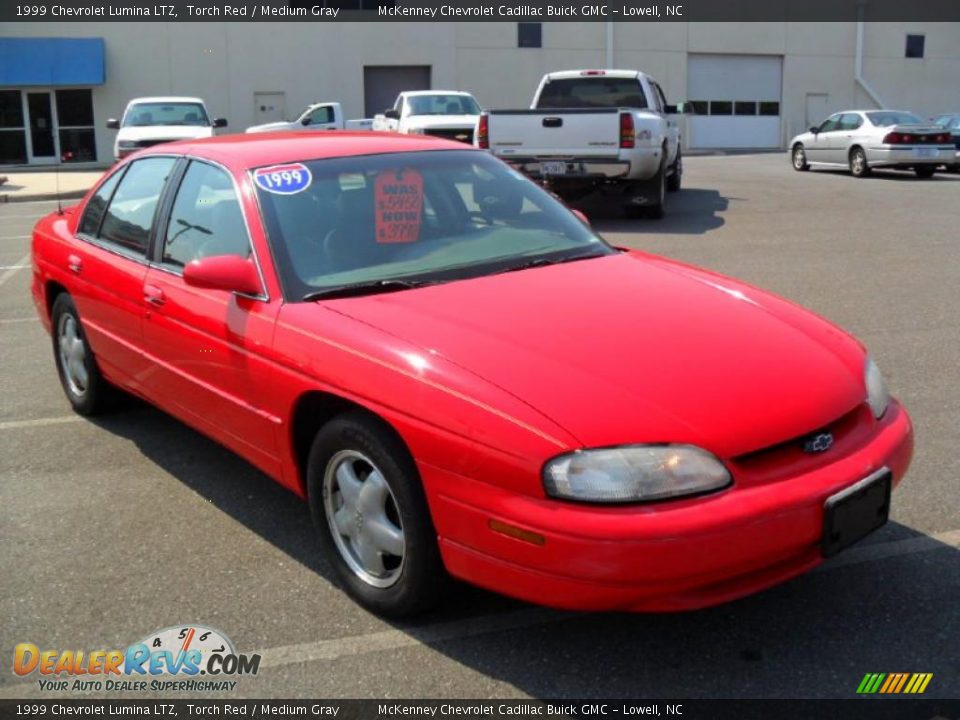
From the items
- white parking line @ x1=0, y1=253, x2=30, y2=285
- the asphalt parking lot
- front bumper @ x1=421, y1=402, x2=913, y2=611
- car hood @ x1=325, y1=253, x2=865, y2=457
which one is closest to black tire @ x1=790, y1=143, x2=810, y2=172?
white parking line @ x1=0, y1=253, x2=30, y2=285

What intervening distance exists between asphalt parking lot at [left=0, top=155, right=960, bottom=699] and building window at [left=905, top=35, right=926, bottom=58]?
1545 inches

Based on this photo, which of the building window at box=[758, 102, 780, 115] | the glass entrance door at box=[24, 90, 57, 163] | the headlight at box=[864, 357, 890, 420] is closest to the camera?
the headlight at box=[864, 357, 890, 420]

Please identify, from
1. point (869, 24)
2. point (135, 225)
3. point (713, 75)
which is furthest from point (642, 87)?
point (869, 24)

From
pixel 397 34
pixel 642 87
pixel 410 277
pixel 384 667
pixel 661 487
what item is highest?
pixel 397 34

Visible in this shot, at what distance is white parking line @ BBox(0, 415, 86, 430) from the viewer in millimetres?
5395

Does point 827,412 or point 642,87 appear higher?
point 642,87

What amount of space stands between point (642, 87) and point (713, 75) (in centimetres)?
2589

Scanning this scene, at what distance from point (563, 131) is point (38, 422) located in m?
8.74

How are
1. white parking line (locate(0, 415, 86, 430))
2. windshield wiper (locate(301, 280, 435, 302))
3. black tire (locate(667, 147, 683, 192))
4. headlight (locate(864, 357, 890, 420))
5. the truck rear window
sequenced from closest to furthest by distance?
headlight (locate(864, 357, 890, 420)) < windshield wiper (locate(301, 280, 435, 302)) < white parking line (locate(0, 415, 86, 430)) < the truck rear window < black tire (locate(667, 147, 683, 192))

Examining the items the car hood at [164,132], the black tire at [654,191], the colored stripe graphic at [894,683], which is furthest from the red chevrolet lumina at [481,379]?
the car hood at [164,132]

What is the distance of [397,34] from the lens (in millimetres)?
34344

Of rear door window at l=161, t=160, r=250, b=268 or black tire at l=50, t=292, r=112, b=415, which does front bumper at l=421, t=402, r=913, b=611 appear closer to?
rear door window at l=161, t=160, r=250, b=268
